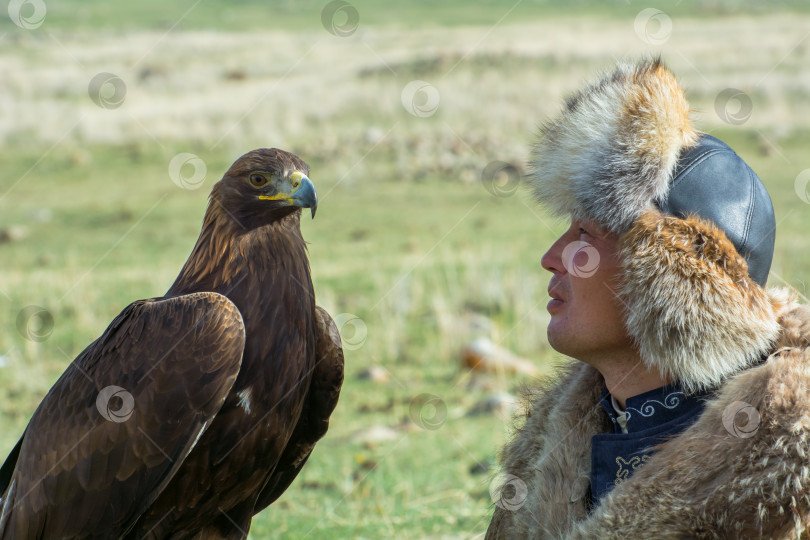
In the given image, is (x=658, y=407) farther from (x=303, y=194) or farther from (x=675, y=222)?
(x=303, y=194)

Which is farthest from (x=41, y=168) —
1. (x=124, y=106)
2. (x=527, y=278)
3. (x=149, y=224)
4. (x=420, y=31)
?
(x=420, y=31)

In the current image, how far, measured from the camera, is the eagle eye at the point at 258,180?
3902 mm

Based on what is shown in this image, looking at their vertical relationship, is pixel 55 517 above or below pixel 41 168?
below

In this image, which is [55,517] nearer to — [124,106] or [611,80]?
[611,80]

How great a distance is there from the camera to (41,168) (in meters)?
21.4

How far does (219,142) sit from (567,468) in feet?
71.8

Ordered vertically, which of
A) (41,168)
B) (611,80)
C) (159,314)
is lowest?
(159,314)
